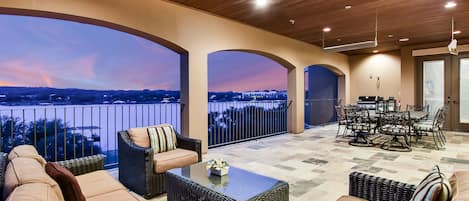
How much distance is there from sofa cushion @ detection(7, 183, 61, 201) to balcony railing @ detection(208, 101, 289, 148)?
4848mm

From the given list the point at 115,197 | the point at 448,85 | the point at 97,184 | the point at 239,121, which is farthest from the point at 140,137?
the point at 448,85

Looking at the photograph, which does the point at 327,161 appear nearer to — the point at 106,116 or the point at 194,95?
the point at 194,95

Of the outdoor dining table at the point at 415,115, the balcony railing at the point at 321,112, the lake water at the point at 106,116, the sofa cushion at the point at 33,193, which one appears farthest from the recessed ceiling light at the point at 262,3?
the balcony railing at the point at 321,112

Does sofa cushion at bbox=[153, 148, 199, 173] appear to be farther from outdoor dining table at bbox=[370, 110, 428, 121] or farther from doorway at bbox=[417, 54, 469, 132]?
doorway at bbox=[417, 54, 469, 132]

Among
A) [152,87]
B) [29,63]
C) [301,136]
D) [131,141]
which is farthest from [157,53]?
[131,141]

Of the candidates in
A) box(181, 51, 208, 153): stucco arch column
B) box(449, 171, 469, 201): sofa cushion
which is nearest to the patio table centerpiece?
box(449, 171, 469, 201): sofa cushion

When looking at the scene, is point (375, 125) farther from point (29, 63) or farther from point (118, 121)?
point (29, 63)

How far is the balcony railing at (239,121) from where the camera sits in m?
6.77

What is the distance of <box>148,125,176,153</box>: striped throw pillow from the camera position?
3.68 metres

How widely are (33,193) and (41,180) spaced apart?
0.88 feet

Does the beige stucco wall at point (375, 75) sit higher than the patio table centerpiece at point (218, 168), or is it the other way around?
the beige stucco wall at point (375, 75)

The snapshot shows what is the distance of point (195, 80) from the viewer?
5203 mm

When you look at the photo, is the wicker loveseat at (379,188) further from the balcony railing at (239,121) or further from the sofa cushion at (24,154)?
the balcony railing at (239,121)

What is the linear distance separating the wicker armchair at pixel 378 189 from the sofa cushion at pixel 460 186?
0.94 feet
